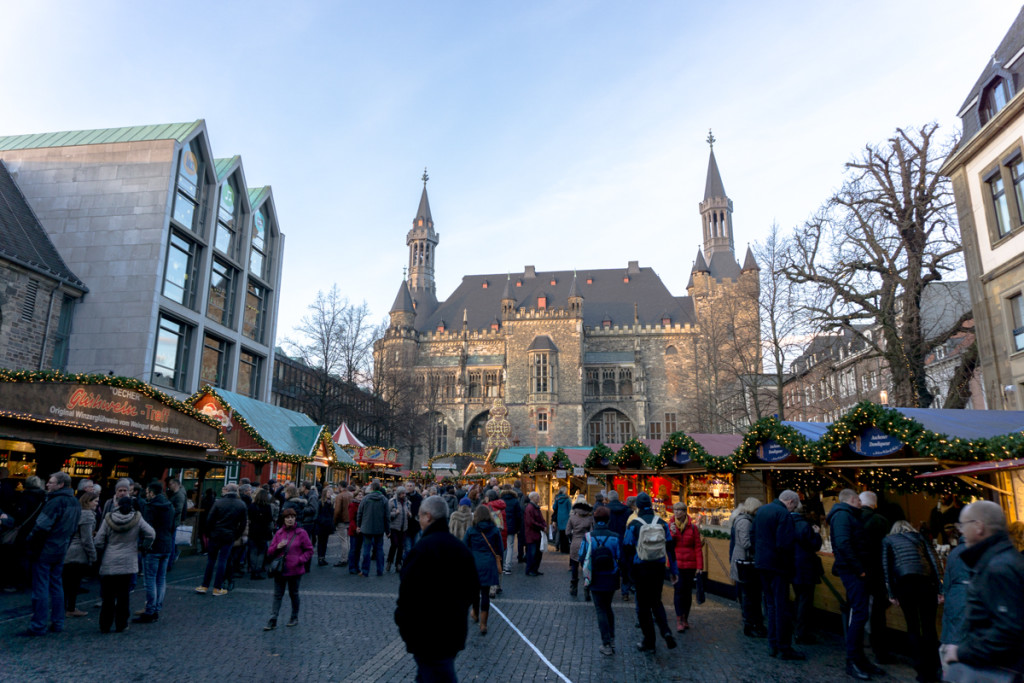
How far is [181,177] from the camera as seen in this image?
22.9 metres

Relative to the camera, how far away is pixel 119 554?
6668mm

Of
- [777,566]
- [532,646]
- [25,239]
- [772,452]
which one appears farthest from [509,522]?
[25,239]

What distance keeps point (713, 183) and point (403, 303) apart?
3436 cm

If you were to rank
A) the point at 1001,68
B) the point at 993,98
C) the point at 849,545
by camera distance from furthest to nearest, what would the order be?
1. the point at 993,98
2. the point at 1001,68
3. the point at 849,545

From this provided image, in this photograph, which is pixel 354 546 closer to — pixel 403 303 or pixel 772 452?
pixel 772 452

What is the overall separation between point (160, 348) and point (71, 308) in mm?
2954

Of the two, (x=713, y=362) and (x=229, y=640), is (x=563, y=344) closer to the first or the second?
(x=713, y=362)

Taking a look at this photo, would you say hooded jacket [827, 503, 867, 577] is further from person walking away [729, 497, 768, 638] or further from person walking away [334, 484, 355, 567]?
person walking away [334, 484, 355, 567]

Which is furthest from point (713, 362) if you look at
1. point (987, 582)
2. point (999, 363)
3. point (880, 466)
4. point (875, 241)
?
point (987, 582)

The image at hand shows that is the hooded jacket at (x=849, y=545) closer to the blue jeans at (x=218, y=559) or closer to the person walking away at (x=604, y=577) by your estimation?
the person walking away at (x=604, y=577)

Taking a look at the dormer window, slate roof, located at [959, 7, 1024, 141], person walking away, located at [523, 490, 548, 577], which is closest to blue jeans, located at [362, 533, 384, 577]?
person walking away, located at [523, 490, 548, 577]

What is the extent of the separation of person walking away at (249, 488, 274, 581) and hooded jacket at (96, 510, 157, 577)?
335 centimetres

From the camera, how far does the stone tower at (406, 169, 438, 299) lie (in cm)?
7106

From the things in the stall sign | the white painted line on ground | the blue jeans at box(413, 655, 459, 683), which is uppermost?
the stall sign
